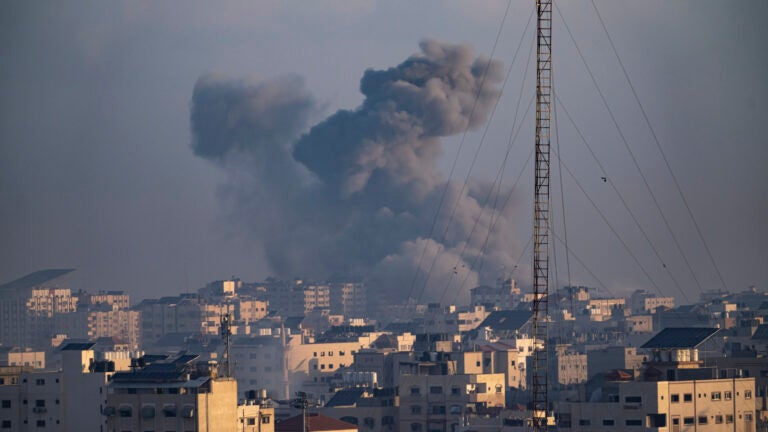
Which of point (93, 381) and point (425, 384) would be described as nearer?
point (93, 381)

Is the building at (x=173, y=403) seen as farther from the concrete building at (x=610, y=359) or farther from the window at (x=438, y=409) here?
the concrete building at (x=610, y=359)

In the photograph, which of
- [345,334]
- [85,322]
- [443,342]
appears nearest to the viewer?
[443,342]

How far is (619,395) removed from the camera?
5291 cm

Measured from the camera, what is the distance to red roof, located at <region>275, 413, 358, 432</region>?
54.6 m

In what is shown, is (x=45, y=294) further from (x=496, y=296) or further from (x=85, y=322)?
(x=496, y=296)

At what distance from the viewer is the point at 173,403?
152 feet

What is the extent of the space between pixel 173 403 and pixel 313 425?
32.0 ft

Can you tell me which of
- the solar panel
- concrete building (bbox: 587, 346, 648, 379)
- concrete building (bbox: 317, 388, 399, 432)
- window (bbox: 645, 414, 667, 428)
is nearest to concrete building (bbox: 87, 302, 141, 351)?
concrete building (bbox: 587, 346, 648, 379)

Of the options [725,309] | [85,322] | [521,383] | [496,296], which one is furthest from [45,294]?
[521,383]

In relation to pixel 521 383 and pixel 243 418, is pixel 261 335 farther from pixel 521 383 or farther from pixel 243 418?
pixel 243 418

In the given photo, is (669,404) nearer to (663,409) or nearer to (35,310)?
(663,409)

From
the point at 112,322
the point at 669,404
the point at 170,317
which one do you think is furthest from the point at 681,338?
the point at 112,322

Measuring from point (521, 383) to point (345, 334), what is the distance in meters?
28.5

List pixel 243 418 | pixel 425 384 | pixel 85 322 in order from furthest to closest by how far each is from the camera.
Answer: pixel 85 322
pixel 425 384
pixel 243 418
